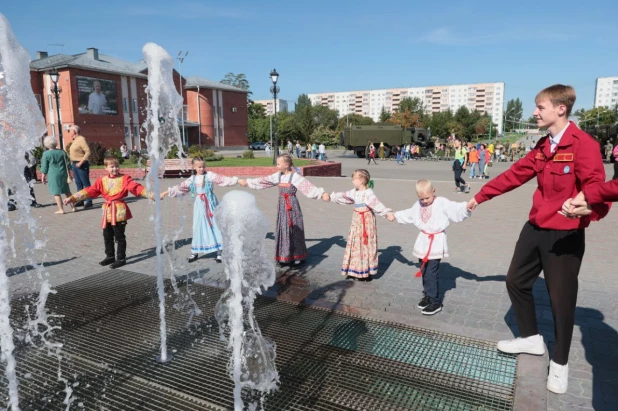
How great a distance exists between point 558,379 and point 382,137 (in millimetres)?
37265

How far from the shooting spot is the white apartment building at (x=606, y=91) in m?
154

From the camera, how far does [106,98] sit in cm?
4381

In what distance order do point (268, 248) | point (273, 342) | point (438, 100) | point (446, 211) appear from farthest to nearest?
point (438, 100) → point (268, 248) → point (446, 211) → point (273, 342)

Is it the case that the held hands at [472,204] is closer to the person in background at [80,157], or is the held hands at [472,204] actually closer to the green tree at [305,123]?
the person in background at [80,157]

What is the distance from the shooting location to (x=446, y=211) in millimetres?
4637

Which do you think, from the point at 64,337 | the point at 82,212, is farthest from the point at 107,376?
the point at 82,212

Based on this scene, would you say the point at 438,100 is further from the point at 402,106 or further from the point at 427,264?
the point at 427,264

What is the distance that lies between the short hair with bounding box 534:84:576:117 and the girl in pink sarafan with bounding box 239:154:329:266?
3.45m

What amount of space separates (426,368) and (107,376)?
8.51ft

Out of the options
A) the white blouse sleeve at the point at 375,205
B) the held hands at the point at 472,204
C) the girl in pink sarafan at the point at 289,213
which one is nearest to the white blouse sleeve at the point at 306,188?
the girl in pink sarafan at the point at 289,213

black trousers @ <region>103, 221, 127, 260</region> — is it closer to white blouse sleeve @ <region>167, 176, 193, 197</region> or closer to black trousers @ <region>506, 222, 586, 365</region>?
white blouse sleeve @ <region>167, 176, 193, 197</region>

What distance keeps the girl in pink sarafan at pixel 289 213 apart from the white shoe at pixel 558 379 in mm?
3646

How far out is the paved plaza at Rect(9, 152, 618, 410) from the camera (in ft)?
11.9

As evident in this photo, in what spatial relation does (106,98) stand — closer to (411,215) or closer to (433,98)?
(411,215)
